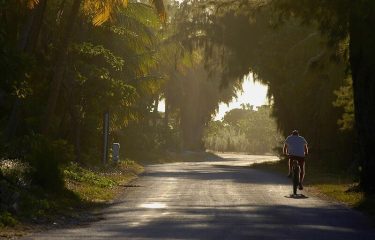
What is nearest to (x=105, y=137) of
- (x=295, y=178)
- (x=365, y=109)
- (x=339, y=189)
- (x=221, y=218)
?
(x=339, y=189)

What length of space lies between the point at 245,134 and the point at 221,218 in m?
145

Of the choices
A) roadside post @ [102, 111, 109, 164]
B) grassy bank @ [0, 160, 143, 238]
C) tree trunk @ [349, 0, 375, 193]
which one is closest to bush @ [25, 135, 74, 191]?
grassy bank @ [0, 160, 143, 238]

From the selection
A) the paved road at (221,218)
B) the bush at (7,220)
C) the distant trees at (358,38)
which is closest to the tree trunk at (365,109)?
the distant trees at (358,38)

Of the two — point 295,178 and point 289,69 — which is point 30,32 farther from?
point 289,69

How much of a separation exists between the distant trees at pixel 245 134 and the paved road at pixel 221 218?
208 feet

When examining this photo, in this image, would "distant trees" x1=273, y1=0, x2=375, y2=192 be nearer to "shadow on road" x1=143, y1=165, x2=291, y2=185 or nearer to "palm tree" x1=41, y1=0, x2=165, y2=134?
"palm tree" x1=41, y1=0, x2=165, y2=134

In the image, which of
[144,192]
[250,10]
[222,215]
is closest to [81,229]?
[222,215]

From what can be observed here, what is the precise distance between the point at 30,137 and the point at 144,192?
4.06m

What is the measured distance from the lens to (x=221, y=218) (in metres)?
16.7

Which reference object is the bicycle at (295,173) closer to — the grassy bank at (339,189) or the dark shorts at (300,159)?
the dark shorts at (300,159)

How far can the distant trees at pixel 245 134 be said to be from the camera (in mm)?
121875

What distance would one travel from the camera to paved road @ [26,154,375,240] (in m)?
14.1

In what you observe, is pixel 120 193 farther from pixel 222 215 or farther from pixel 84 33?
pixel 84 33

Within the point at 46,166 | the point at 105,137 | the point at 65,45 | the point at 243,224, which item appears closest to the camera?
the point at 243,224
